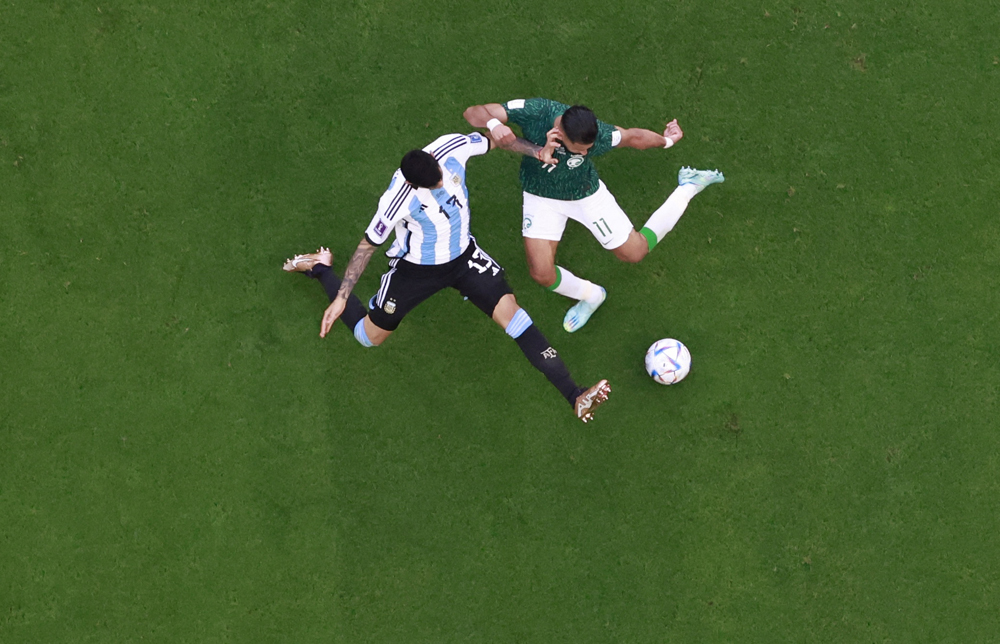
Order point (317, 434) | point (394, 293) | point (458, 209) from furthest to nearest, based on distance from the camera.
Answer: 1. point (317, 434)
2. point (394, 293)
3. point (458, 209)

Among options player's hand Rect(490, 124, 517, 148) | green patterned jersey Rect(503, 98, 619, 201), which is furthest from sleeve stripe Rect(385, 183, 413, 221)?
green patterned jersey Rect(503, 98, 619, 201)

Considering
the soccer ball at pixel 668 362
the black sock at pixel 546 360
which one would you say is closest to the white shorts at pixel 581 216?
the black sock at pixel 546 360

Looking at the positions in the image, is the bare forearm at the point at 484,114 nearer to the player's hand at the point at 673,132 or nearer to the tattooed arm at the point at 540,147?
the tattooed arm at the point at 540,147

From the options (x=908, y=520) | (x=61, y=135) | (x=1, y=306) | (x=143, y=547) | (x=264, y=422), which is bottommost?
(x=143, y=547)

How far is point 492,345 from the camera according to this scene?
21.5 feet

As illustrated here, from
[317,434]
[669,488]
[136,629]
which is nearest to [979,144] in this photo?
[669,488]

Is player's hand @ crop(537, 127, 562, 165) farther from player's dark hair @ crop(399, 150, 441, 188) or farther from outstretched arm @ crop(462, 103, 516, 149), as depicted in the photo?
player's dark hair @ crop(399, 150, 441, 188)

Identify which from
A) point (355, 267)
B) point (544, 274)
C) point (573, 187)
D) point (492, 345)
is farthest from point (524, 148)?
point (492, 345)

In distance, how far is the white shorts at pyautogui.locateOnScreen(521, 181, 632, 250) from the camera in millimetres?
5711

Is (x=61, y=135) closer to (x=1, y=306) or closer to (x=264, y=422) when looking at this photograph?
(x=1, y=306)

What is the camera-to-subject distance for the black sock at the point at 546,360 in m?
5.70

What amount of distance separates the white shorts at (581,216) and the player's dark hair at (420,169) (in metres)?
1.10

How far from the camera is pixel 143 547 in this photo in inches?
256

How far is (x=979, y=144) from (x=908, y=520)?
342 cm
